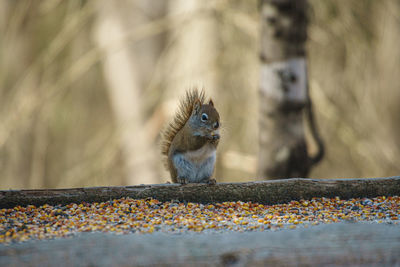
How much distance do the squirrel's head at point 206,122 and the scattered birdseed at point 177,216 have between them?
369 millimetres

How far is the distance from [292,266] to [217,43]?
2.47 metres

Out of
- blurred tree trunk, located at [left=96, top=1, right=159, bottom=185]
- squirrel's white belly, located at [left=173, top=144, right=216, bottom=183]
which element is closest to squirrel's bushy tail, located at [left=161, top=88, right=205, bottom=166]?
squirrel's white belly, located at [left=173, top=144, right=216, bottom=183]

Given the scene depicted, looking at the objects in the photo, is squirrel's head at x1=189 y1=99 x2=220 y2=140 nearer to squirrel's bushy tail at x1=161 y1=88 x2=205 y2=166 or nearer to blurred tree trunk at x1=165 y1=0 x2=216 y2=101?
squirrel's bushy tail at x1=161 y1=88 x2=205 y2=166

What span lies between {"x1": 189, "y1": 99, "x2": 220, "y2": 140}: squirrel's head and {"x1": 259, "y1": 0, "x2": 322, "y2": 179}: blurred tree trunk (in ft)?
1.39

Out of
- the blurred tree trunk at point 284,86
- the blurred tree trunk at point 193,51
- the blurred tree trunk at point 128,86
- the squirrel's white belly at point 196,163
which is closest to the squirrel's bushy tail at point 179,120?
the squirrel's white belly at point 196,163

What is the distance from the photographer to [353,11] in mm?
2939

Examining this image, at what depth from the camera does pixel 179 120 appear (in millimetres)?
2207

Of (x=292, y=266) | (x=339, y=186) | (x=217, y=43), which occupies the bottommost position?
(x=292, y=266)

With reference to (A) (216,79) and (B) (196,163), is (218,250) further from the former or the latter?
(A) (216,79)

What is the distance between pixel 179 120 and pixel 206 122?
275 mm

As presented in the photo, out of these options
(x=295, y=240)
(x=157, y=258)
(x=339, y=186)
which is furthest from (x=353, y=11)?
(x=157, y=258)

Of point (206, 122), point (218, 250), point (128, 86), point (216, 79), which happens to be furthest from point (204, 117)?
point (128, 86)

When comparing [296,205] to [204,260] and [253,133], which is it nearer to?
[204,260]

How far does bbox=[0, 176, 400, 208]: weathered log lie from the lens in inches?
63.2
